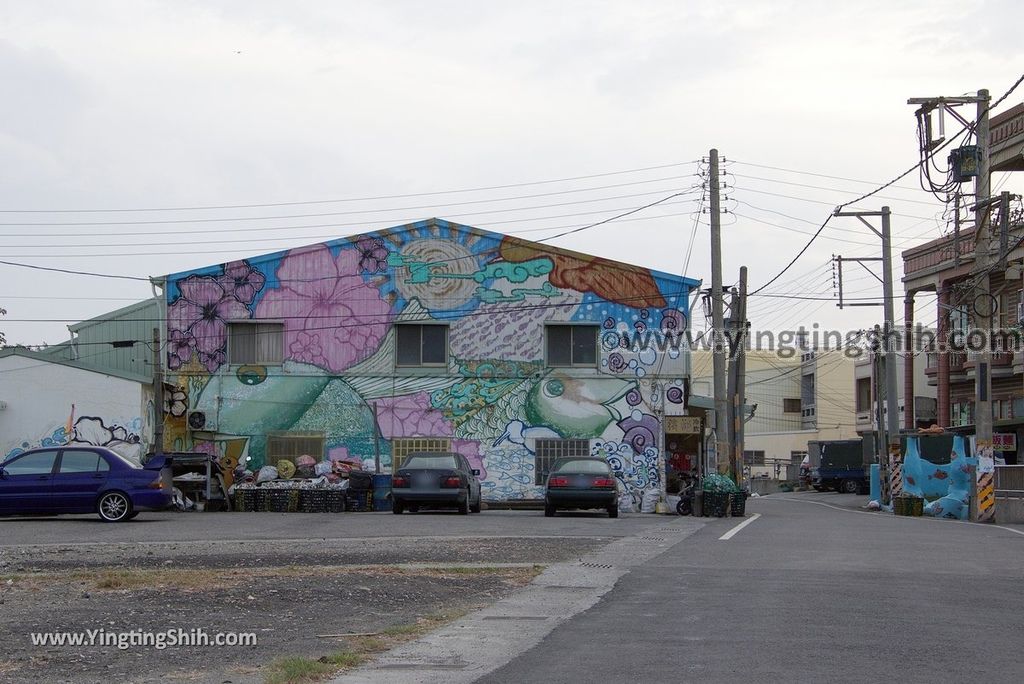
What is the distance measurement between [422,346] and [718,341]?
327 inches

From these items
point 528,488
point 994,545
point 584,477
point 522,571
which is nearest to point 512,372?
point 528,488

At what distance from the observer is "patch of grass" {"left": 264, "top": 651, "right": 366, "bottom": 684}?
7.43 meters

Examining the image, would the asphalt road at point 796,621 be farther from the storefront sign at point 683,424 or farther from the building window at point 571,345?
the building window at point 571,345

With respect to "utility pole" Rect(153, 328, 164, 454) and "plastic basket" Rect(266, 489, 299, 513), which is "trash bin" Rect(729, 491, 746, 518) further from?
"utility pole" Rect(153, 328, 164, 454)

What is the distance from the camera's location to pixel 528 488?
3350cm

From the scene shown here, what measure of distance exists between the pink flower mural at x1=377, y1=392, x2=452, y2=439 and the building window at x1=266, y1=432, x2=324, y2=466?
1.87 metres


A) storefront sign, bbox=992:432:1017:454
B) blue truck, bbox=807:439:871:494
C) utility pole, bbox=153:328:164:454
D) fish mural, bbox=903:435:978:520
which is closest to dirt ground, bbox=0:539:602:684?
utility pole, bbox=153:328:164:454

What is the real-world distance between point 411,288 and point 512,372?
3702mm

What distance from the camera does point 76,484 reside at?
22016 millimetres

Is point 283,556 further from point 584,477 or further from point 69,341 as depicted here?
point 69,341

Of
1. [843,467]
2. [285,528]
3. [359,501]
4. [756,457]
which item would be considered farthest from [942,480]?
[756,457]

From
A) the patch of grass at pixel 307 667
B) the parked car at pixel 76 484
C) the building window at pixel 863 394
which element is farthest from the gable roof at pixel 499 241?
the building window at pixel 863 394

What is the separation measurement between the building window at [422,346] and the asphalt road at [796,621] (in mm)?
17698

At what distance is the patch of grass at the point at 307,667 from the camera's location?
7426mm
